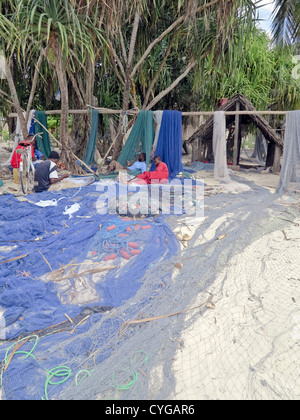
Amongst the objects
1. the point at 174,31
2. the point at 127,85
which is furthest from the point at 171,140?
the point at 174,31

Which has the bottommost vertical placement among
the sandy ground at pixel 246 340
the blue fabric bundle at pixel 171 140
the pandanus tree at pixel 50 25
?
the sandy ground at pixel 246 340

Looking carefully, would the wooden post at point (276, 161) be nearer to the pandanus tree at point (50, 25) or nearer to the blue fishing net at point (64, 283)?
the pandanus tree at point (50, 25)

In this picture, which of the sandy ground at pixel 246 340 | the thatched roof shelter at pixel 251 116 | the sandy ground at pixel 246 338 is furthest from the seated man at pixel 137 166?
the sandy ground at pixel 246 340

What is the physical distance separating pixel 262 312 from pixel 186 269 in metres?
0.86

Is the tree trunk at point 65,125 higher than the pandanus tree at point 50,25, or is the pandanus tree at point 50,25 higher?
the pandanus tree at point 50,25

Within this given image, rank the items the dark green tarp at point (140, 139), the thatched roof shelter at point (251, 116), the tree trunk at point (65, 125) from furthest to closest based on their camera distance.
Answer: the thatched roof shelter at point (251, 116) → the dark green tarp at point (140, 139) → the tree trunk at point (65, 125)

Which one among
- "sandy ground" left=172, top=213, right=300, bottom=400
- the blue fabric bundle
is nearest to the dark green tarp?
the blue fabric bundle

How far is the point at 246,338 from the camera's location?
2338 millimetres

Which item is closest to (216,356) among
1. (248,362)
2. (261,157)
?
(248,362)

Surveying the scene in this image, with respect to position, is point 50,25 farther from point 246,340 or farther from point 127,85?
point 246,340

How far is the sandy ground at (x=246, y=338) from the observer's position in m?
1.91
